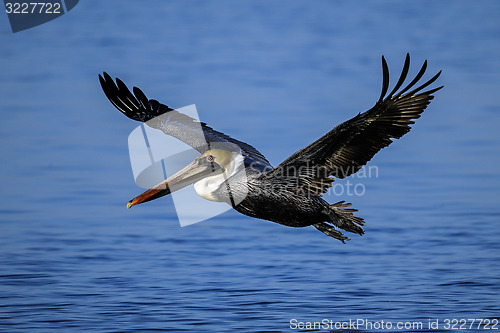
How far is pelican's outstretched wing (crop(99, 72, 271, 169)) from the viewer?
25.3ft

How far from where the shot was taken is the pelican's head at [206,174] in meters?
7.19

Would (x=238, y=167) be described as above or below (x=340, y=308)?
above

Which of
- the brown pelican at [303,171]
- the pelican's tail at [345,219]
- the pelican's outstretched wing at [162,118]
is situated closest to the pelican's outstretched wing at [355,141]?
the brown pelican at [303,171]

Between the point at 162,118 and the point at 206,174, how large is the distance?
943mm

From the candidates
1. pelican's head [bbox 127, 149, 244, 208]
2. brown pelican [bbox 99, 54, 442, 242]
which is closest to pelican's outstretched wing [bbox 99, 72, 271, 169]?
brown pelican [bbox 99, 54, 442, 242]

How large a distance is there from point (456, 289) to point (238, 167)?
7.54ft

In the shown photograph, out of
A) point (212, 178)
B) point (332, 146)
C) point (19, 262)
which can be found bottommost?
point (19, 262)

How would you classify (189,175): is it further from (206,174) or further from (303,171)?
(303,171)

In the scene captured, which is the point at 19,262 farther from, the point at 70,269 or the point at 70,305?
the point at 70,305

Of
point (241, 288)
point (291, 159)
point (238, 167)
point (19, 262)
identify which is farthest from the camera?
point (19, 262)

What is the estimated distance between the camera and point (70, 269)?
26.8 feet

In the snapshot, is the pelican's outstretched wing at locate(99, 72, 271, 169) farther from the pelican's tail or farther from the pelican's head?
the pelican's tail

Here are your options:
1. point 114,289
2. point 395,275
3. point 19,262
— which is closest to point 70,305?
point 114,289

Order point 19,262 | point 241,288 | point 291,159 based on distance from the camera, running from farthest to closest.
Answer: point 19,262, point 241,288, point 291,159
